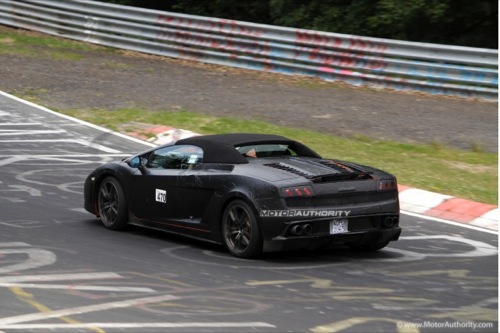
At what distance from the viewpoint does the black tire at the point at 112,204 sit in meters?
11.8

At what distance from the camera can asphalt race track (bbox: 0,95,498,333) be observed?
308 inches

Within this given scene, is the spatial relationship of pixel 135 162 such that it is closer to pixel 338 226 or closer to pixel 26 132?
pixel 338 226

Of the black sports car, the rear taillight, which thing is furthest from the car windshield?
the rear taillight

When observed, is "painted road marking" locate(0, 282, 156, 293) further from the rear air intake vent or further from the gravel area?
the gravel area

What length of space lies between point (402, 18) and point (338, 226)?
16882 mm

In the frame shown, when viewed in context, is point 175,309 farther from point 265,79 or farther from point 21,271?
point 265,79

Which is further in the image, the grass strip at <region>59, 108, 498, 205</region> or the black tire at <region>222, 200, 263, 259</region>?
the grass strip at <region>59, 108, 498, 205</region>

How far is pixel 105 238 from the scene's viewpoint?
11430 mm

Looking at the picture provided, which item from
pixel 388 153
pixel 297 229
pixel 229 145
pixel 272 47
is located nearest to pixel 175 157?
pixel 229 145

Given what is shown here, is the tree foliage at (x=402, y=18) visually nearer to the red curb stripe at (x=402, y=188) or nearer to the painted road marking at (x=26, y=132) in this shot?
the painted road marking at (x=26, y=132)

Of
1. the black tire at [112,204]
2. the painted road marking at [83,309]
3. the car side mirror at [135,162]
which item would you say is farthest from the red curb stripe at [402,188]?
the painted road marking at [83,309]

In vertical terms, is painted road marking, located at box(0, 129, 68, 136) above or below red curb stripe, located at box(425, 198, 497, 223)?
above

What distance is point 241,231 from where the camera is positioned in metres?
10.4

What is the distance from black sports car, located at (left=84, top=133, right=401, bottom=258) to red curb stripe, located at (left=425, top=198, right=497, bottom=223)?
2463mm
